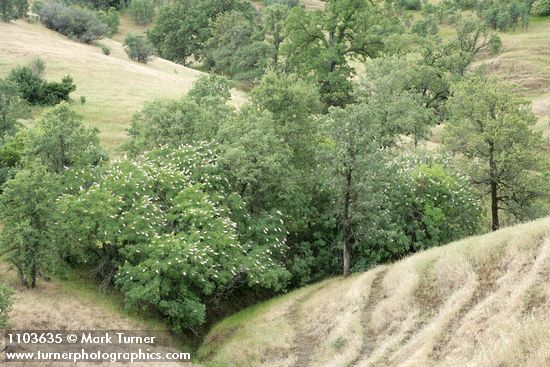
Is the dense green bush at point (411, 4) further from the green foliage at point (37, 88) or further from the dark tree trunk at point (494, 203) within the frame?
the dark tree trunk at point (494, 203)

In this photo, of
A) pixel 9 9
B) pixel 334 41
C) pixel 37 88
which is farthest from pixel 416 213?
pixel 9 9

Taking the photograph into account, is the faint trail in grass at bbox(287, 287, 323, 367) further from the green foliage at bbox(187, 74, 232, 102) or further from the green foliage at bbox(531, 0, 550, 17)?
the green foliage at bbox(531, 0, 550, 17)

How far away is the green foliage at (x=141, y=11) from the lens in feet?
388

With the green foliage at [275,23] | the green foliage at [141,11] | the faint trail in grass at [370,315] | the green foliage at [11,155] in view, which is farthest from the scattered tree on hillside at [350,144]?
the green foliage at [141,11]

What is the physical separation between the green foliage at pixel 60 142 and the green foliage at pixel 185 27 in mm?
60109

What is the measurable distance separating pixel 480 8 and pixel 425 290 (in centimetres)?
10889

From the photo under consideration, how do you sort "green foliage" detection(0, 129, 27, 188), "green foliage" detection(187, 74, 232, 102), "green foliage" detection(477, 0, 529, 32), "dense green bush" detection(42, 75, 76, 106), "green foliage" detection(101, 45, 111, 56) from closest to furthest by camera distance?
"green foliage" detection(0, 129, 27, 188) < "green foliage" detection(187, 74, 232, 102) < "dense green bush" detection(42, 75, 76, 106) < "green foliage" detection(101, 45, 111, 56) < "green foliage" detection(477, 0, 529, 32)

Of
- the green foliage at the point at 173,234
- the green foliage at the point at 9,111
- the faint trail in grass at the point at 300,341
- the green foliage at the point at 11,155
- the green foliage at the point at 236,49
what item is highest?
the green foliage at the point at 236,49

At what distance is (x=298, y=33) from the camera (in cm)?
6144

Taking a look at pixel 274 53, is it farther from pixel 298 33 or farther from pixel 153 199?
pixel 153 199

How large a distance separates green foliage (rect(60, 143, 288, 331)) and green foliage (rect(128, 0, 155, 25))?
92.3m

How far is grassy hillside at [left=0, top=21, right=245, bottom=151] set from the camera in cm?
5369

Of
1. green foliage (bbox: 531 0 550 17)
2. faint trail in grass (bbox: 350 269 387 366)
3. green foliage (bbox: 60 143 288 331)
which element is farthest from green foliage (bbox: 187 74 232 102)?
green foliage (bbox: 531 0 550 17)

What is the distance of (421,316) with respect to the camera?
78.1 ft
